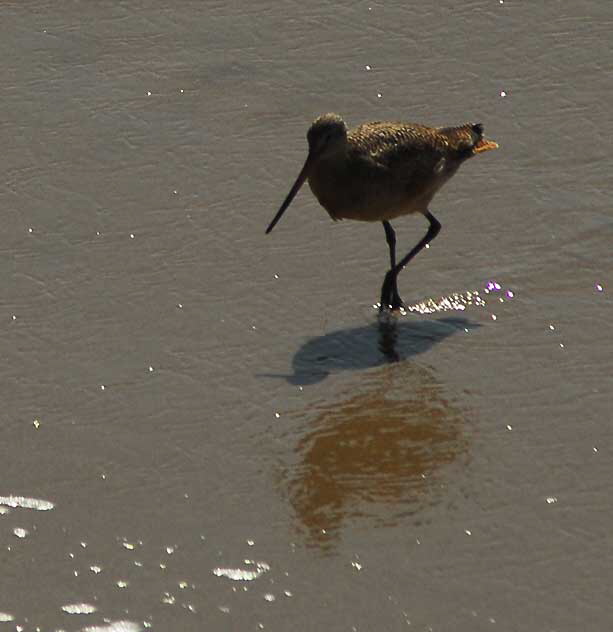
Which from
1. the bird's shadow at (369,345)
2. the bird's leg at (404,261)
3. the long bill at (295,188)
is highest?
the long bill at (295,188)

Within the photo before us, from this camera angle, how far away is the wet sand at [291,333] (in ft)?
17.7

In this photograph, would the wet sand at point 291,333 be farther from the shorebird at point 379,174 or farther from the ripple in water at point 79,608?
the shorebird at point 379,174

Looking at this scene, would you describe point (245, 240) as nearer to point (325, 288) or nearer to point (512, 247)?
point (325, 288)

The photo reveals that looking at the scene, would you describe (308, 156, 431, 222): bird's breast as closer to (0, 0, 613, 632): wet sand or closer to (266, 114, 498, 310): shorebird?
(266, 114, 498, 310): shorebird

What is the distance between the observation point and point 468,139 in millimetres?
8039

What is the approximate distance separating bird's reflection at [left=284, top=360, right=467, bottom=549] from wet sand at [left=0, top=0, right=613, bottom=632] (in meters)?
0.01

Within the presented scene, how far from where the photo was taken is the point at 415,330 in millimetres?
7168

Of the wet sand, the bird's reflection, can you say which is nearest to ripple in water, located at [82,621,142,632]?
the wet sand

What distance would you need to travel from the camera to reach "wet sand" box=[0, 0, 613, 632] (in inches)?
212

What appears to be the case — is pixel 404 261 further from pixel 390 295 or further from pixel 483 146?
pixel 483 146

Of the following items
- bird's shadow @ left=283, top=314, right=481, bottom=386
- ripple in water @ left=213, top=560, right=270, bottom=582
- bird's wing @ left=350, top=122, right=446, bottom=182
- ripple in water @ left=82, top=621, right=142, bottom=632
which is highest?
bird's wing @ left=350, top=122, right=446, bottom=182

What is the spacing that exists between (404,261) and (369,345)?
1.91ft

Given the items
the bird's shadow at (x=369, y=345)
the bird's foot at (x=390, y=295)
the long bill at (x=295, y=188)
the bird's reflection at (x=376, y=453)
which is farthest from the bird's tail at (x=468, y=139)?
the bird's reflection at (x=376, y=453)

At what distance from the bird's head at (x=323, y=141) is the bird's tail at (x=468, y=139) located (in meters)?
0.67
